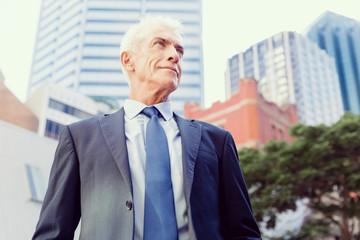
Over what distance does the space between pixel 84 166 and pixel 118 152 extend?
142 millimetres

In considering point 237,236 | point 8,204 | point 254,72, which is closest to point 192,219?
point 237,236

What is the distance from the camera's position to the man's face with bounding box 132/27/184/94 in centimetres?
162

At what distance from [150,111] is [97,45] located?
6420 centimetres

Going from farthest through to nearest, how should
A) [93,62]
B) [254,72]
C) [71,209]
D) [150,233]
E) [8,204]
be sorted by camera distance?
[93,62]
[254,72]
[8,204]
[71,209]
[150,233]

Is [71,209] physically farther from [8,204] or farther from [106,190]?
[8,204]

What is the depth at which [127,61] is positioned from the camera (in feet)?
5.74

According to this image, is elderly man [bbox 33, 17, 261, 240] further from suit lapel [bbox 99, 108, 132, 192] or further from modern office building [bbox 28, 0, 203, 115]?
modern office building [bbox 28, 0, 203, 115]

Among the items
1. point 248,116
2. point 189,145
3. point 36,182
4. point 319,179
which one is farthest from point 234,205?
point 248,116

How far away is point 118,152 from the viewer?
1428 mm

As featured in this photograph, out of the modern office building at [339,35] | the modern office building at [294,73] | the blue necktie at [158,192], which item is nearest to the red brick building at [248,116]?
the modern office building at [339,35]

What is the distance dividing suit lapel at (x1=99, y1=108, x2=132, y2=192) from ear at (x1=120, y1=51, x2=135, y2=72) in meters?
0.20

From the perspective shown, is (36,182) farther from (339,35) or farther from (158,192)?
(339,35)

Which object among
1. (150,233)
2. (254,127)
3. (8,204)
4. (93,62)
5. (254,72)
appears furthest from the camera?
(93,62)

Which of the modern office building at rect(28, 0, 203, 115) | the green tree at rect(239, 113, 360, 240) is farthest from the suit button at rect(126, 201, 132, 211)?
the modern office building at rect(28, 0, 203, 115)
